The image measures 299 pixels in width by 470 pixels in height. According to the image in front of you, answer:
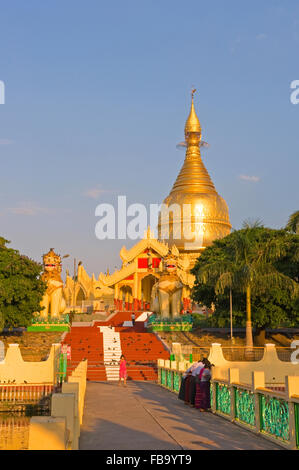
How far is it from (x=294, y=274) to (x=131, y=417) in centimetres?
2462

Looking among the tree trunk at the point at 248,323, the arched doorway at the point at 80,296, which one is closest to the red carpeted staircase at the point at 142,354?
the tree trunk at the point at 248,323

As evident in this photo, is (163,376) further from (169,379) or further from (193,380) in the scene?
(193,380)

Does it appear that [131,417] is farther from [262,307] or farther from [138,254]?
[138,254]

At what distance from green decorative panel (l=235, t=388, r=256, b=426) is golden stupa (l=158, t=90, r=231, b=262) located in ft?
172

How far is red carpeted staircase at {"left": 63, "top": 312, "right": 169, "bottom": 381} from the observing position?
25714 mm

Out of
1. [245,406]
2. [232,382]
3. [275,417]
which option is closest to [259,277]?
[232,382]

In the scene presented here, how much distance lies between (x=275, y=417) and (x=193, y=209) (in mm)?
59149

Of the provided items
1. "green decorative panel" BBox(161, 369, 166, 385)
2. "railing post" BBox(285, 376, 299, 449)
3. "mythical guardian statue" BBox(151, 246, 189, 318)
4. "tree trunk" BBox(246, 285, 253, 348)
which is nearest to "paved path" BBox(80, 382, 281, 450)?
"railing post" BBox(285, 376, 299, 449)

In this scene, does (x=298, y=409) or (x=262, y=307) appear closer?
(x=298, y=409)

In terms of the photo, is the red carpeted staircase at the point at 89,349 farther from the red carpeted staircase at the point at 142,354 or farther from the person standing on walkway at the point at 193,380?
the person standing on walkway at the point at 193,380

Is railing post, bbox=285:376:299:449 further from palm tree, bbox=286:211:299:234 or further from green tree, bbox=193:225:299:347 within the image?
palm tree, bbox=286:211:299:234

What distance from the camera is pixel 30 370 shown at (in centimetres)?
1983

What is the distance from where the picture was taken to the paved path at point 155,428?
8758 mm

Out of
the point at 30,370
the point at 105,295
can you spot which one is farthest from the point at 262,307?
the point at 105,295
